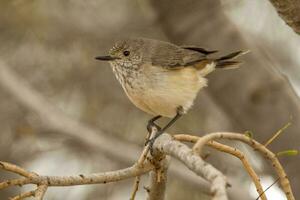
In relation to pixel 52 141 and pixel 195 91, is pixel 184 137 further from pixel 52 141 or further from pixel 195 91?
pixel 52 141

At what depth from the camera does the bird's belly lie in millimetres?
4289

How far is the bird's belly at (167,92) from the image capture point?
4289 millimetres

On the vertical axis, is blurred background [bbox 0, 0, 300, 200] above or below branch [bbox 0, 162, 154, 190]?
above

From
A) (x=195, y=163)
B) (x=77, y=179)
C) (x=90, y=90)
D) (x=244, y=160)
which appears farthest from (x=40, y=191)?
(x=90, y=90)

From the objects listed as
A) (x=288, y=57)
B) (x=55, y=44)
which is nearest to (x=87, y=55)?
(x=55, y=44)

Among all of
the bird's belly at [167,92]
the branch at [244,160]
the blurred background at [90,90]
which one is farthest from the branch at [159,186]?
the blurred background at [90,90]

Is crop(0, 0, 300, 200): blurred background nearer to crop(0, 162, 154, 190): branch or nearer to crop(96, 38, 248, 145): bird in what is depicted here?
crop(96, 38, 248, 145): bird

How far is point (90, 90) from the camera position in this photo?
23.8 feet

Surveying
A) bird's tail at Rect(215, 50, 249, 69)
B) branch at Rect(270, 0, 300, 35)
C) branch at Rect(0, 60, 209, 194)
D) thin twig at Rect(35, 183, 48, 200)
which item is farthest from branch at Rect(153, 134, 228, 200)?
branch at Rect(0, 60, 209, 194)

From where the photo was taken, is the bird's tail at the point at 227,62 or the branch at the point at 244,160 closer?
the branch at the point at 244,160

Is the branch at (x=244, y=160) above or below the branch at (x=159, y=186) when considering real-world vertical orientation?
below

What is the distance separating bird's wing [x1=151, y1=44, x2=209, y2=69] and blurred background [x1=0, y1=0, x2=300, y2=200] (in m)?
0.90

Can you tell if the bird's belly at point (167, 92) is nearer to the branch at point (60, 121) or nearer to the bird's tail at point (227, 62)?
the bird's tail at point (227, 62)

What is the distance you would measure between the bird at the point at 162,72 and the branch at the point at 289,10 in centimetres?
99
